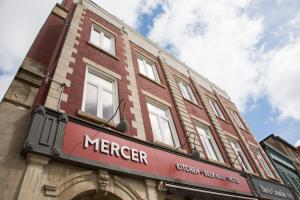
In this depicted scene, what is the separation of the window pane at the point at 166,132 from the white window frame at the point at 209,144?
241cm

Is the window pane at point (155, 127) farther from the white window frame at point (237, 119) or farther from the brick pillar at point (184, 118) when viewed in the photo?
the white window frame at point (237, 119)

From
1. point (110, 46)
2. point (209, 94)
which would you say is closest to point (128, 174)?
point (110, 46)

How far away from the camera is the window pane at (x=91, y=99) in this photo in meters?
6.66

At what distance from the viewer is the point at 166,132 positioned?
29.1 feet

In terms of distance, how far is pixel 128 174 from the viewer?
5.36 meters

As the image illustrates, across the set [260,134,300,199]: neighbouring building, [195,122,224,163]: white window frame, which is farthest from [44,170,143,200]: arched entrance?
[260,134,300,199]: neighbouring building

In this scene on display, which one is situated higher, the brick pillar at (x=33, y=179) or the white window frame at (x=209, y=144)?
the white window frame at (x=209, y=144)

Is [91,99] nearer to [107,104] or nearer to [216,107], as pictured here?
[107,104]

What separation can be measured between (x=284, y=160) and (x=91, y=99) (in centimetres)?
1932

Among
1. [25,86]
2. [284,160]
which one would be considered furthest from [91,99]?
[284,160]

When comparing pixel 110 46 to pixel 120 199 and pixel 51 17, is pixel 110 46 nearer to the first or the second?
pixel 51 17

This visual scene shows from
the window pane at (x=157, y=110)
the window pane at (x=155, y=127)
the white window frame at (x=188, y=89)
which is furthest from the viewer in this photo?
the white window frame at (x=188, y=89)

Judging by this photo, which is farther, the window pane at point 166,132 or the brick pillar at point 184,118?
the brick pillar at point 184,118

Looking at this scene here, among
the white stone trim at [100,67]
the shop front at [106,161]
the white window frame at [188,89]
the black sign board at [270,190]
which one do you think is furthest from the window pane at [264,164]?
the white stone trim at [100,67]
